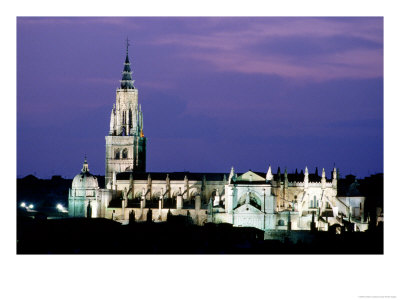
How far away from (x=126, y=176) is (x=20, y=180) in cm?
2474

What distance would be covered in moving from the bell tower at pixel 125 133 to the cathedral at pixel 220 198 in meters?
0.10

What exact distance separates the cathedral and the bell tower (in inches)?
4.1

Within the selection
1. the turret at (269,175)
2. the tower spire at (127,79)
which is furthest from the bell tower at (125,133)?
the turret at (269,175)

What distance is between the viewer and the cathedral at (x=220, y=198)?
5703 cm

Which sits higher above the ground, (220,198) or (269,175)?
(269,175)

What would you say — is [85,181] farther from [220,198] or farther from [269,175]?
[269,175]

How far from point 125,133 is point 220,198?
10187 millimetres

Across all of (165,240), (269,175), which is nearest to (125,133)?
(269,175)

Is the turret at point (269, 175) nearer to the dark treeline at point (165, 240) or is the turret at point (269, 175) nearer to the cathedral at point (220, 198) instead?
the cathedral at point (220, 198)

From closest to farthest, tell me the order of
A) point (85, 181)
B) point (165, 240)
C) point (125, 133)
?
point (165, 240) < point (85, 181) < point (125, 133)

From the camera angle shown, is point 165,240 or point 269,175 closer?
point 165,240

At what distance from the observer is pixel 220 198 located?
6156 centimetres
